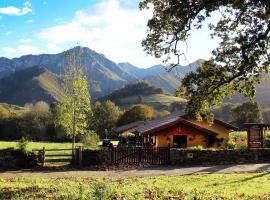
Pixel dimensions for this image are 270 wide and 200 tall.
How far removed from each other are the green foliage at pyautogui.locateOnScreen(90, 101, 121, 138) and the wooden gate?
210 feet

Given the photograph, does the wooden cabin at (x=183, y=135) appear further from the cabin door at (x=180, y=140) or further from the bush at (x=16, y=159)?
the bush at (x=16, y=159)

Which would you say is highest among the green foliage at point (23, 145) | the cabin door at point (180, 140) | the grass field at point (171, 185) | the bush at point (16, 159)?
the cabin door at point (180, 140)

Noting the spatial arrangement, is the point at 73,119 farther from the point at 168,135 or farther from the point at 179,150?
the point at 179,150

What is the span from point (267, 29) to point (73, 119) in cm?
3401

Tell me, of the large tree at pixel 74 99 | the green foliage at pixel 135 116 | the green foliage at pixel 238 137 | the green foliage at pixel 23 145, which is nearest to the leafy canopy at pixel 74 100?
the large tree at pixel 74 99

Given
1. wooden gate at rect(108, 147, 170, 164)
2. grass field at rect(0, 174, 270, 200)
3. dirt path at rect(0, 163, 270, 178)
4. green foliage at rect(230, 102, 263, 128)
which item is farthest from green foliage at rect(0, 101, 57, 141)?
grass field at rect(0, 174, 270, 200)

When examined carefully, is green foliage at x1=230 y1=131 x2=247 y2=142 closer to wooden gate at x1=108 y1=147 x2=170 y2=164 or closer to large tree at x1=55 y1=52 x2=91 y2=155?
large tree at x1=55 y1=52 x2=91 y2=155

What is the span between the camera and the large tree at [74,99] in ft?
165

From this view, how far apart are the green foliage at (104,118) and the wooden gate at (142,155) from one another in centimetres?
6411

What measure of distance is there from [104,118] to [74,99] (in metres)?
55.0

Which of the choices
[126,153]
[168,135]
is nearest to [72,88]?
[168,135]

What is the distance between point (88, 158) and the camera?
112 feet

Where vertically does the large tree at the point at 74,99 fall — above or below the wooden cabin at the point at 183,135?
above

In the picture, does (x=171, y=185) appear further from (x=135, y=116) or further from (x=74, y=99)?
(x=135, y=116)
